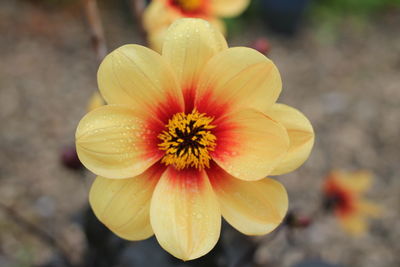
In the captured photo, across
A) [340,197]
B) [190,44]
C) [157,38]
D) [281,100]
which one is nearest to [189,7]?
[157,38]

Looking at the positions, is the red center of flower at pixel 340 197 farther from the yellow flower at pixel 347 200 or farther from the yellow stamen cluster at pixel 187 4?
the yellow stamen cluster at pixel 187 4

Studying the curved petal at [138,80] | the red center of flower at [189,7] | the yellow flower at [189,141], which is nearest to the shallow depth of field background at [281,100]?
the yellow flower at [189,141]

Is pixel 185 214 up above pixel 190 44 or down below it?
below

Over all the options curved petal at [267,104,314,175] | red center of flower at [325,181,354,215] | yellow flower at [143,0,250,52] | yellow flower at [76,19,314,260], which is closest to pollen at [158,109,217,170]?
yellow flower at [76,19,314,260]

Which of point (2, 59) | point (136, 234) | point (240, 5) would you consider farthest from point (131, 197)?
point (2, 59)

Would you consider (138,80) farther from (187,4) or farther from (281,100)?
(281,100)

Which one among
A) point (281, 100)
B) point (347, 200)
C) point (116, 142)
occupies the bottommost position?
point (281, 100)

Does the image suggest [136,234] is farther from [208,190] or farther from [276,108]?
[276,108]
